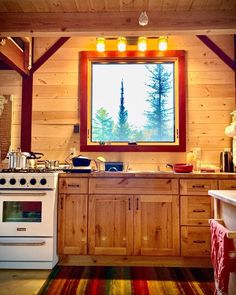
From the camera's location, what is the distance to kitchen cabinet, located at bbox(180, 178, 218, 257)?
277 centimetres

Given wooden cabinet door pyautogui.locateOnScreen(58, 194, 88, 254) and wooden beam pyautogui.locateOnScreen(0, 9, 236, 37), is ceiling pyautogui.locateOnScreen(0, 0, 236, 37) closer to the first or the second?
wooden beam pyautogui.locateOnScreen(0, 9, 236, 37)

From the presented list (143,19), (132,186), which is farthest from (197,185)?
(143,19)

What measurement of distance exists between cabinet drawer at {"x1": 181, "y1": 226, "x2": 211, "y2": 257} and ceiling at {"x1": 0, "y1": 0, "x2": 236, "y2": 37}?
6.28 feet

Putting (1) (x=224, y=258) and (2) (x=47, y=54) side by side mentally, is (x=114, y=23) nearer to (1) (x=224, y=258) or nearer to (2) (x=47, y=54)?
(2) (x=47, y=54)

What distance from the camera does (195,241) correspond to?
9.12 ft

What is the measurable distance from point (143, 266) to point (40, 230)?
109 centimetres

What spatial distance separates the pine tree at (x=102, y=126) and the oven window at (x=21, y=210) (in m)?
1.19

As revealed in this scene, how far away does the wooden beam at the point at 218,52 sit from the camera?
351 centimetres

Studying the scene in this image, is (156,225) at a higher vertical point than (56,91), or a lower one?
lower

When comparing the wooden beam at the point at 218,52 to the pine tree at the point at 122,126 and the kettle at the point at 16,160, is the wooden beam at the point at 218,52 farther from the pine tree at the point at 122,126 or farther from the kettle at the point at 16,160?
the kettle at the point at 16,160

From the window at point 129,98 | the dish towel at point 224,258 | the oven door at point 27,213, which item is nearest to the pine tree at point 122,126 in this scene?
the window at point 129,98

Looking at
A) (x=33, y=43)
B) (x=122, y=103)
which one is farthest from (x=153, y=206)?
(x=33, y=43)

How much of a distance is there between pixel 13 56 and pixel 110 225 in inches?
85.6

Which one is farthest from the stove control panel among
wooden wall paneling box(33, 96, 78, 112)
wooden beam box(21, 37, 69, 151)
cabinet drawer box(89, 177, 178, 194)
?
wooden wall paneling box(33, 96, 78, 112)
